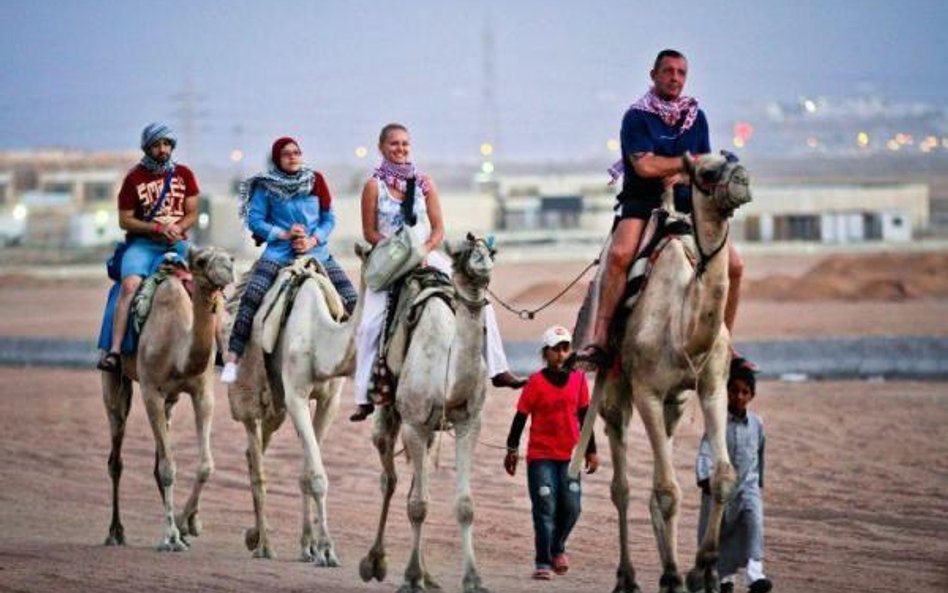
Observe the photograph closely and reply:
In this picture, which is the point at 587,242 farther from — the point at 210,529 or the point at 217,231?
the point at 210,529

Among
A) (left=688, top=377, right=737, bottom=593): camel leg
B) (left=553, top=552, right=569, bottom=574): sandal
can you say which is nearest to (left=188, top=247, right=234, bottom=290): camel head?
(left=553, top=552, right=569, bottom=574): sandal

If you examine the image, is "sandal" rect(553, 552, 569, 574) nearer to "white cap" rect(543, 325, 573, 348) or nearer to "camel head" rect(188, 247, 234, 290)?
"white cap" rect(543, 325, 573, 348)

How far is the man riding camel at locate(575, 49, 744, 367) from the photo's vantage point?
1619cm

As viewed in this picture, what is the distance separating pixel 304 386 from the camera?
18.4 meters

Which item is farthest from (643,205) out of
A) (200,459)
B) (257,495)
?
(200,459)

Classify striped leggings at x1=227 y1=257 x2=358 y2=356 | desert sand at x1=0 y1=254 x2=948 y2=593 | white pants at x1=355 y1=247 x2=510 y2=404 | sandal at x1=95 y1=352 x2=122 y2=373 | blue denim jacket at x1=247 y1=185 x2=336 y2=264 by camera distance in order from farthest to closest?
1. sandal at x1=95 y1=352 x2=122 y2=373
2. blue denim jacket at x1=247 y1=185 x2=336 y2=264
3. striped leggings at x1=227 y1=257 x2=358 y2=356
4. desert sand at x1=0 y1=254 x2=948 y2=593
5. white pants at x1=355 y1=247 x2=510 y2=404

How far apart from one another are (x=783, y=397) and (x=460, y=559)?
13124 mm

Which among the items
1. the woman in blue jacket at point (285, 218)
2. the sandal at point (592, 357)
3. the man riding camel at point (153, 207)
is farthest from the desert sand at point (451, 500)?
the man riding camel at point (153, 207)

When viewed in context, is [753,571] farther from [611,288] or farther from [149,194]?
[149,194]

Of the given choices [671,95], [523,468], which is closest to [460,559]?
[671,95]

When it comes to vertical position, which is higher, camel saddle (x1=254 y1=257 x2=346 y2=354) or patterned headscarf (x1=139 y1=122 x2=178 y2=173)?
patterned headscarf (x1=139 y1=122 x2=178 y2=173)

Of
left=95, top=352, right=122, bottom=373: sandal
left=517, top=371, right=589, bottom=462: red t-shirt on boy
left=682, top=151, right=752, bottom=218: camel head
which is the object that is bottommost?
left=517, top=371, right=589, bottom=462: red t-shirt on boy

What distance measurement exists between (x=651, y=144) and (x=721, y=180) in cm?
138

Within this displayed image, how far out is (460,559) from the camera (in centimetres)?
1822
